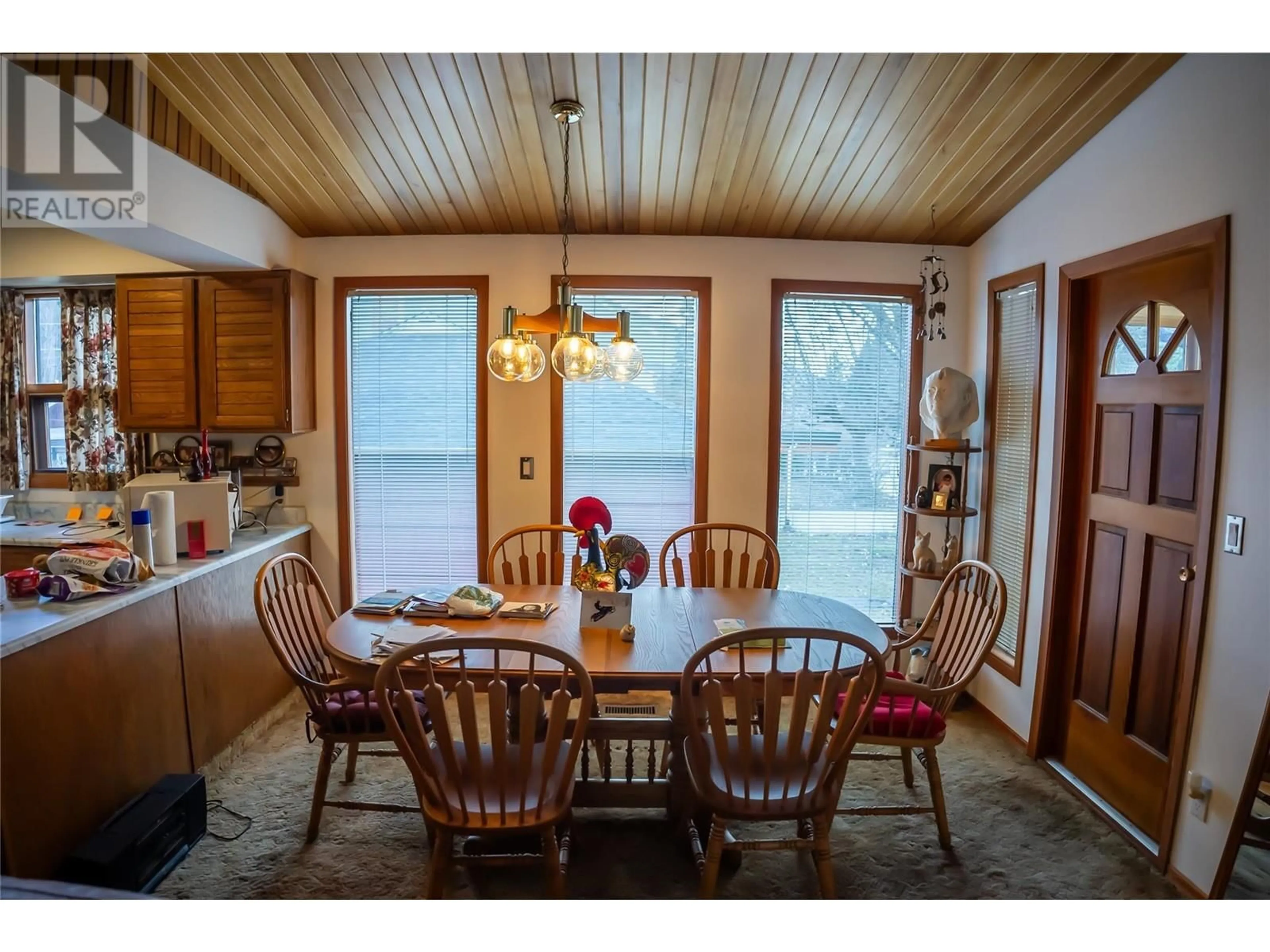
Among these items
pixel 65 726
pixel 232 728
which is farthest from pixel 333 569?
pixel 65 726

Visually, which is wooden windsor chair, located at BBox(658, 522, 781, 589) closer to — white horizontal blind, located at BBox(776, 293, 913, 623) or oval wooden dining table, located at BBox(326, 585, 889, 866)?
oval wooden dining table, located at BBox(326, 585, 889, 866)

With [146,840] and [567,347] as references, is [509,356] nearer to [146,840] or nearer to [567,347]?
[567,347]

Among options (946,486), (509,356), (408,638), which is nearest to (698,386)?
(946,486)

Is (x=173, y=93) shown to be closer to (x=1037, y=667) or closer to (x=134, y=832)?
(x=134, y=832)

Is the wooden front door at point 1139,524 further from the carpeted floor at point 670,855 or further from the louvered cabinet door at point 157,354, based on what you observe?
the louvered cabinet door at point 157,354

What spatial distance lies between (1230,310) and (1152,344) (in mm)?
396

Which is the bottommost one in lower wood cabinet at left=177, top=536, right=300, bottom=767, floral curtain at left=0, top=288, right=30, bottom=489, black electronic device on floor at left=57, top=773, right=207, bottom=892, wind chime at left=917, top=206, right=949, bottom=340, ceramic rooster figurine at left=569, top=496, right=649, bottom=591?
black electronic device on floor at left=57, top=773, right=207, bottom=892

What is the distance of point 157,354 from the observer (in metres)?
3.16

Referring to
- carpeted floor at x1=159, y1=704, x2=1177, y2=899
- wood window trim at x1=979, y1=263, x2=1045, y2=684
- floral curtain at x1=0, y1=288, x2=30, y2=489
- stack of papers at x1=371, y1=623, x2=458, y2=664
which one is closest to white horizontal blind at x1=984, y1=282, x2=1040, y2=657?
wood window trim at x1=979, y1=263, x2=1045, y2=684

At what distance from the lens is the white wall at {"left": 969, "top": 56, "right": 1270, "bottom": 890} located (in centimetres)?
176

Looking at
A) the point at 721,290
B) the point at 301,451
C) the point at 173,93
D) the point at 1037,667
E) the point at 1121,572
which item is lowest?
the point at 1037,667

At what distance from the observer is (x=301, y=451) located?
3.48 m

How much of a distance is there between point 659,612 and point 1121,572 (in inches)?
67.2

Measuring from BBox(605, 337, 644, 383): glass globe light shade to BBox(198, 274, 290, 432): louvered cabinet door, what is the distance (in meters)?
1.87
